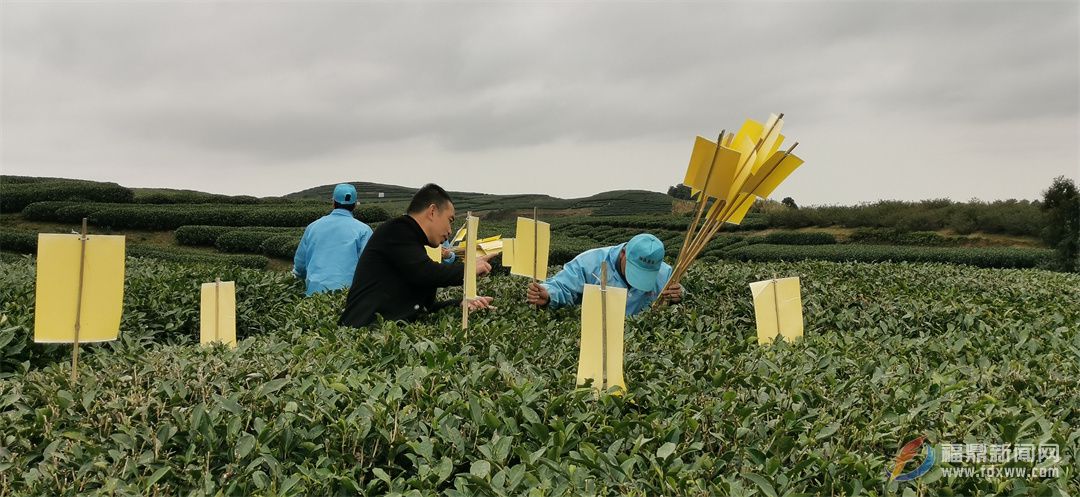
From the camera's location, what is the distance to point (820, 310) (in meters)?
4.18

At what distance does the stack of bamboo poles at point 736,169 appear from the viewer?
129 inches

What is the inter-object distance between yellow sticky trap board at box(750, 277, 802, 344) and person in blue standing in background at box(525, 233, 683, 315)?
2.14ft

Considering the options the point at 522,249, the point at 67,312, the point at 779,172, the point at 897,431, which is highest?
the point at 779,172

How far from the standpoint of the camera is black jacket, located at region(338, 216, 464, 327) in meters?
3.86

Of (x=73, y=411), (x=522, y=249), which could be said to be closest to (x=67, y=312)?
(x=73, y=411)

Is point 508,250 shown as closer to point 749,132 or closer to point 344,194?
point 749,132

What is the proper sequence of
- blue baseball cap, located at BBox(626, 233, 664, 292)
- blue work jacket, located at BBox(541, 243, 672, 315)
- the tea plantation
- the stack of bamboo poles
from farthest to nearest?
blue work jacket, located at BBox(541, 243, 672, 315)
blue baseball cap, located at BBox(626, 233, 664, 292)
the stack of bamboo poles
the tea plantation

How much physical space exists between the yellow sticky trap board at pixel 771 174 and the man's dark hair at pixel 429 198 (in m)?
1.54

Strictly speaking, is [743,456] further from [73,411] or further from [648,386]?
[73,411]

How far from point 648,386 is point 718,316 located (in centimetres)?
170

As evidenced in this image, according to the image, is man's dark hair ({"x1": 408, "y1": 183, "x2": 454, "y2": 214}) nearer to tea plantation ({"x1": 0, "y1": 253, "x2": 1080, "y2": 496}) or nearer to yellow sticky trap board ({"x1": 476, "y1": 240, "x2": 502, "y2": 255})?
yellow sticky trap board ({"x1": 476, "y1": 240, "x2": 502, "y2": 255})

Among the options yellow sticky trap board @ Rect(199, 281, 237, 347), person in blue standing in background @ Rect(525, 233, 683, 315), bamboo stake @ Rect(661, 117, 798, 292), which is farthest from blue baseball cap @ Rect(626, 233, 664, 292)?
yellow sticky trap board @ Rect(199, 281, 237, 347)

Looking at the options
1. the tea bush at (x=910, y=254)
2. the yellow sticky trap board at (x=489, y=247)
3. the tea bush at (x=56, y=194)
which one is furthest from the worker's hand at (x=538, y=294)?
the tea bush at (x=56, y=194)

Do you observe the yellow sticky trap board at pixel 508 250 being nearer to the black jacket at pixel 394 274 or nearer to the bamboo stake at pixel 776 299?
the black jacket at pixel 394 274
